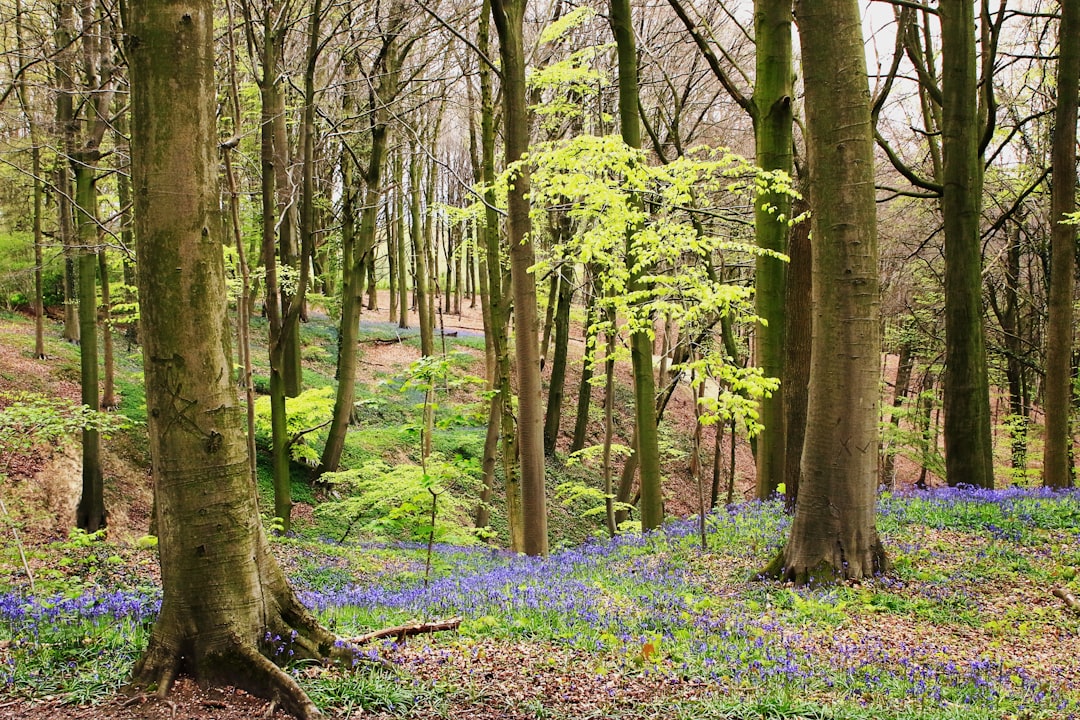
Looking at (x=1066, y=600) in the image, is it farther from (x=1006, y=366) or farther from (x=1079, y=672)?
(x=1006, y=366)

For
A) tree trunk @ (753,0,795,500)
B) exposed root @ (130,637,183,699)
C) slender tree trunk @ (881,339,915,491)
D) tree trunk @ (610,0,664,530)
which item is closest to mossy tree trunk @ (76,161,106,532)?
tree trunk @ (610,0,664,530)

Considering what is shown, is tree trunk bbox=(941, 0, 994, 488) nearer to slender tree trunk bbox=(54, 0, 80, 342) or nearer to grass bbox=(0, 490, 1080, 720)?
grass bbox=(0, 490, 1080, 720)

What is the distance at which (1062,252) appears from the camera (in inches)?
464

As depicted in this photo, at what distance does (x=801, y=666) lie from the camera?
4.45 m

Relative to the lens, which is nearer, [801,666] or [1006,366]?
[801,666]

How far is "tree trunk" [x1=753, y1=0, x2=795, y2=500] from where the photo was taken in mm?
10242

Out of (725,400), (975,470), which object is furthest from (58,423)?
(975,470)

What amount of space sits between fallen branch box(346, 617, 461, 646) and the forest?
3 centimetres

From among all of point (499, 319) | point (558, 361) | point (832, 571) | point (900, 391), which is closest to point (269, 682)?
point (832, 571)

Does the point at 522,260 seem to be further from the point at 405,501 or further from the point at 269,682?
the point at 269,682

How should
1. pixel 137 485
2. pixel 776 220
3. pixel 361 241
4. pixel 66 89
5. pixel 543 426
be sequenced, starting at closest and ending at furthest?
pixel 776 220, pixel 66 89, pixel 543 426, pixel 137 485, pixel 361 241

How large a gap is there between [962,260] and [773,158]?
9.96 feet

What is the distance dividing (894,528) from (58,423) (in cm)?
1004

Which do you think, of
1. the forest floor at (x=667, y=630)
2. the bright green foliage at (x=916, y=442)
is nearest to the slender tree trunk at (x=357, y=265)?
the forest floor at (x=667, y=630)
